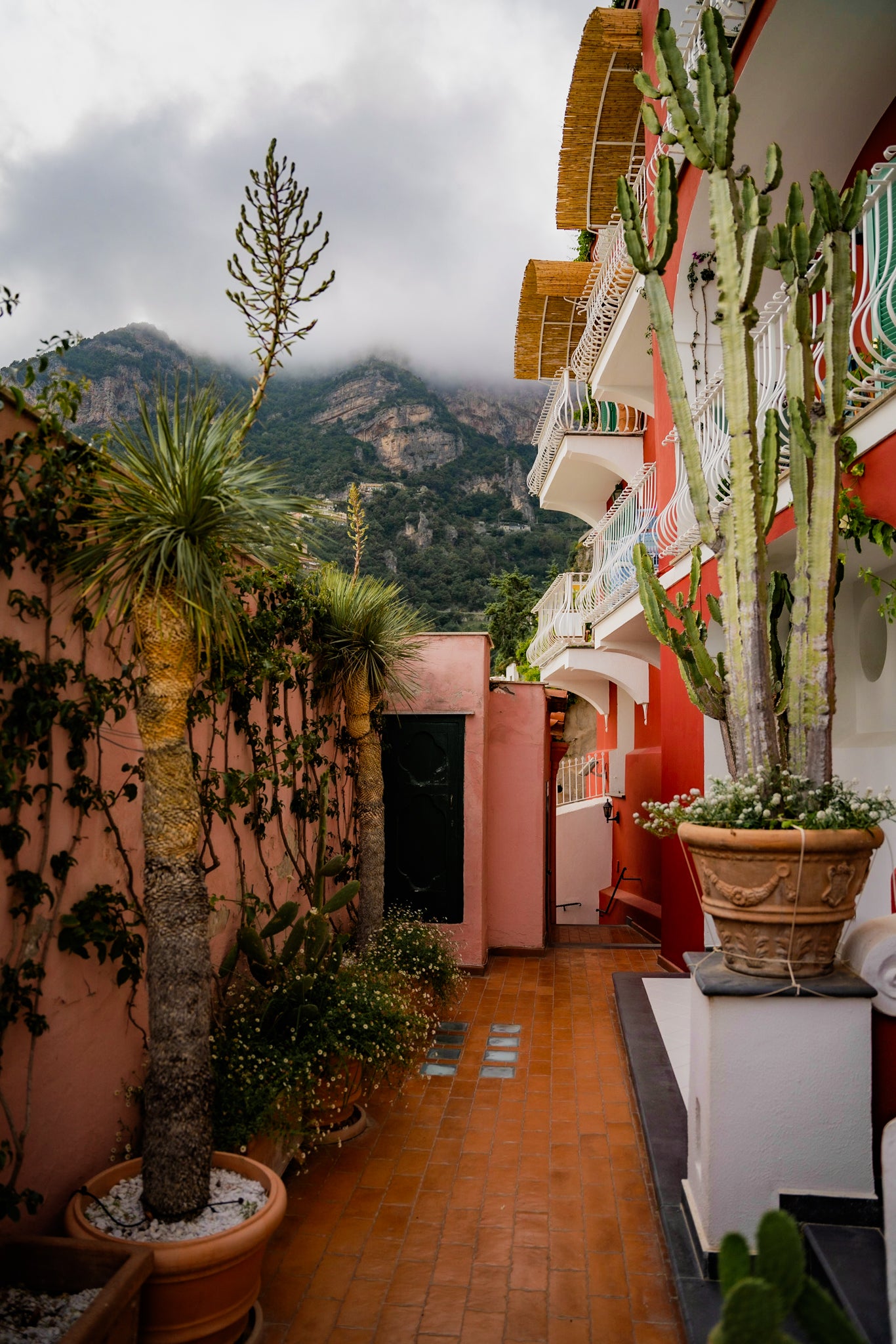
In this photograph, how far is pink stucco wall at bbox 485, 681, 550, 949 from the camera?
8836 mm

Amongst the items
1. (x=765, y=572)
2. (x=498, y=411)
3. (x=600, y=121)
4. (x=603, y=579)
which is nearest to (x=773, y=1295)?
(x=765, y=572)

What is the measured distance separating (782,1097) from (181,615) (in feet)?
8.74

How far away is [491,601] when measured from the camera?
87.4 feet

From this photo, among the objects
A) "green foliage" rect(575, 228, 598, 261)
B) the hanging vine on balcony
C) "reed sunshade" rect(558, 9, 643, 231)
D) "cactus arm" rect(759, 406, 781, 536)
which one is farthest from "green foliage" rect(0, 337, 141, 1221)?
"green foliage" rect(575, 228, 598, 261)

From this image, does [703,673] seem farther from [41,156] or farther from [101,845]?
[41,156]

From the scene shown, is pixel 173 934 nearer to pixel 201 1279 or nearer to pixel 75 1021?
pixel 75 1021

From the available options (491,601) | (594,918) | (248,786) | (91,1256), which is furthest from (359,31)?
(91,1256)

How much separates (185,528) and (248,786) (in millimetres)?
2172

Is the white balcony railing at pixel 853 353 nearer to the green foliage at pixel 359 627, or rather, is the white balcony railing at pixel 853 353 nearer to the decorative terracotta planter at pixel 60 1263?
the green foliage at pixel 359 627

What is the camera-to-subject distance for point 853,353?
171 inches

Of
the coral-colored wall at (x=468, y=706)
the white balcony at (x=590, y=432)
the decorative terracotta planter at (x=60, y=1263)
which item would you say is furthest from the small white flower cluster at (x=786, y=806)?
the white balcony at (x=590, y=432)

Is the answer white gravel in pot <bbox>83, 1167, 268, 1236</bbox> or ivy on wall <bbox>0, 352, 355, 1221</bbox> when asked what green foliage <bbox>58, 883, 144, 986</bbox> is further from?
white gravel in pot <bbox>83, 1167, 268, 1236</bbox>

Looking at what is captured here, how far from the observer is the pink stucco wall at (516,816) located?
8.84m

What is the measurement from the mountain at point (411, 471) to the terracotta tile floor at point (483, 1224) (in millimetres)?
3735
